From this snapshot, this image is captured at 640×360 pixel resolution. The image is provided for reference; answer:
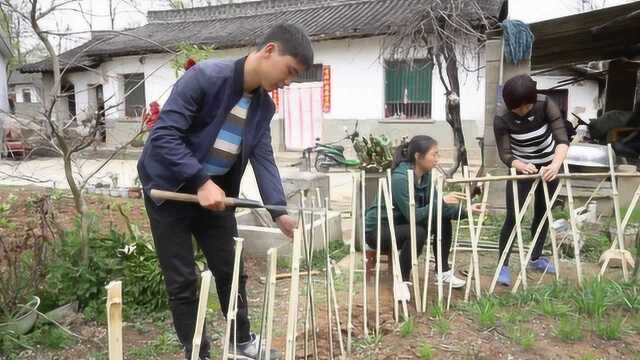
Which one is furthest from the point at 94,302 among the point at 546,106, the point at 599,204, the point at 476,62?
the point at 476,62

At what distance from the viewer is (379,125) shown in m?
12.4

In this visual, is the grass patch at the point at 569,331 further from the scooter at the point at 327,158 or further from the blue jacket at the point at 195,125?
the scooter at the point at 327,158

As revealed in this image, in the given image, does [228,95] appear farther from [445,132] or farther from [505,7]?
[505,7]

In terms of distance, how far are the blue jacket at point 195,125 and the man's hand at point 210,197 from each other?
32 mm

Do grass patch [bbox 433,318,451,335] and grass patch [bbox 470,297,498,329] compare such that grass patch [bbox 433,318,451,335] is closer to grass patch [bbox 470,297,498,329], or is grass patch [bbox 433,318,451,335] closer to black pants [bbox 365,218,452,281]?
grass patch [bbox 470,297,498,329]

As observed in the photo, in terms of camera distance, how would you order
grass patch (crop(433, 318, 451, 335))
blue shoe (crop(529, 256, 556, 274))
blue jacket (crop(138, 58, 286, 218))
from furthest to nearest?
blue shoe (crop(529, 256, 556, 274)) → grass patch (crop(433, 318, 451, 335)) → blue jacket (crop(138, 58, 286, 218))

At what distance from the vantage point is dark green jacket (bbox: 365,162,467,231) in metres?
3.36

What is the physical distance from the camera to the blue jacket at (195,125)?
2023 mm

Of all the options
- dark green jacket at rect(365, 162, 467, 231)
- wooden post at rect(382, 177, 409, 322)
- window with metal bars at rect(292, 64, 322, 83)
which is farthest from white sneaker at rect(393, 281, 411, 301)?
window with metal bars at rect(292, 64, 322, 83)

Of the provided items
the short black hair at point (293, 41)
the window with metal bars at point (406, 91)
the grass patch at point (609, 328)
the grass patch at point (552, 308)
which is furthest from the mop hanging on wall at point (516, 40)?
the window with metal bars at point (406, 91)

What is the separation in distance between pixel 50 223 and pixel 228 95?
1.91 m

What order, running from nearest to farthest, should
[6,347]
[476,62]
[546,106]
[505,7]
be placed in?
[6,347] < [546,106] < [476,62] < [505,7]

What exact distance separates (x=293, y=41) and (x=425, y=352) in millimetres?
1568

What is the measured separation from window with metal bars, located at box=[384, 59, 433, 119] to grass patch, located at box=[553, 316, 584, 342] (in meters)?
9.31
